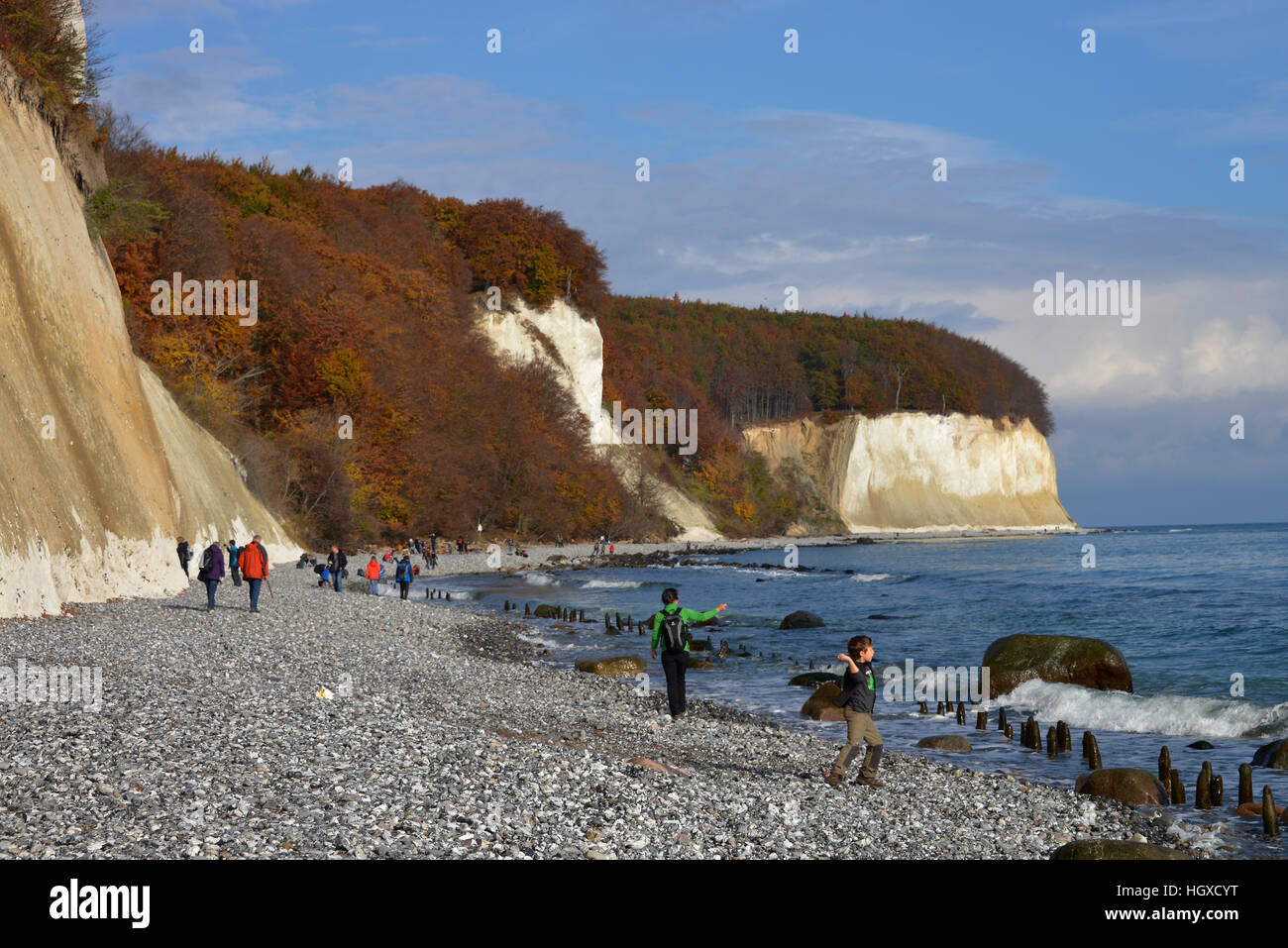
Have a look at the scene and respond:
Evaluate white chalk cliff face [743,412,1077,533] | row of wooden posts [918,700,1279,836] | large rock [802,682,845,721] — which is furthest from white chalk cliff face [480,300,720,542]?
row of wooden posts [918,700,1279,836]

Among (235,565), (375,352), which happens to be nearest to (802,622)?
(235,565)

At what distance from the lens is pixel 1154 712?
17766 millimetres

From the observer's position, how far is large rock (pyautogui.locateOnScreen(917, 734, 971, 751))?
15172 millimetres

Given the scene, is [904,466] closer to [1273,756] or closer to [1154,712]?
[1154,712]

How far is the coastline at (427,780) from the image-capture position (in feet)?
24.2

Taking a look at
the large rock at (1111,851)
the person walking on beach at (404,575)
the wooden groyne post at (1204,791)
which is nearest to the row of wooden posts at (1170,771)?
the wooden groyne post at (1204,791)

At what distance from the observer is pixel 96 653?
623 inches

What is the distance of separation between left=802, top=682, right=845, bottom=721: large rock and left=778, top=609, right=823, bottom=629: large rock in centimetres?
1490

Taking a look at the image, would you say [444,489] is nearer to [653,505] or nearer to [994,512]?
[653,505]

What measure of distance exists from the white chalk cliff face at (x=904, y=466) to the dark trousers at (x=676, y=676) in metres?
112

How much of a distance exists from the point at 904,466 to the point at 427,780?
416 ft

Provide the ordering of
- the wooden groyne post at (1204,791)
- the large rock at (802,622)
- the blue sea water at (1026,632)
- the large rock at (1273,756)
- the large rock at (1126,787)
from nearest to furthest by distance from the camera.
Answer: the wooden groyne post at (1204,791)
the large rock at (1126,787)
the large rock at (1273,756)
the blue sea water at (1026,632)
the large rock at (802,622)
